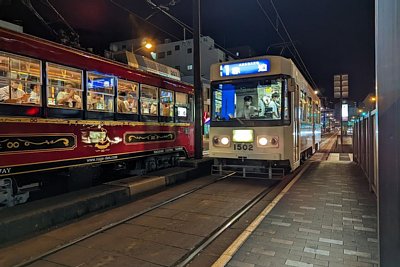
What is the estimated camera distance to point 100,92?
7.98 m

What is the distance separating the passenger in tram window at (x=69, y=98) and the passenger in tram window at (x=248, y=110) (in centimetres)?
439

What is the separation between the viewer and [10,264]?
12.5 ft

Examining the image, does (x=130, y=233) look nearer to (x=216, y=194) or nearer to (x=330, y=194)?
(x=216, y=194)

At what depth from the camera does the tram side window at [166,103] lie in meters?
10.6

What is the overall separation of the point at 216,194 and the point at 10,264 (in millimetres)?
4572

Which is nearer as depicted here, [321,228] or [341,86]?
[321,228]

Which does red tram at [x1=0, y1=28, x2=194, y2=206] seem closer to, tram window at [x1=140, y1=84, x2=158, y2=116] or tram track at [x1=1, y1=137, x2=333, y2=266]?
tram window at [x1=140, y1=84, x2=158, y2=116]

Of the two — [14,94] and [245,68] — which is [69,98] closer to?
[14,94]

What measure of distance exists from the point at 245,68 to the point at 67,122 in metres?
5.01

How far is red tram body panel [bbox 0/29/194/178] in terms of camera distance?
5746 mm

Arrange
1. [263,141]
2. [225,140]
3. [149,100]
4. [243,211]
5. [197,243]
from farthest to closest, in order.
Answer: [149,100] → [225,140] → [263,141] → [243,211] → [197,243]

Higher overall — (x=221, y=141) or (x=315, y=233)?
(x=221, y=141)

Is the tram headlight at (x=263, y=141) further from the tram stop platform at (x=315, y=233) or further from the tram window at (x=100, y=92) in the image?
the tram window at (x=100, y=92)

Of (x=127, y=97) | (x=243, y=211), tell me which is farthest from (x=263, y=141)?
(x=127, y=97)
